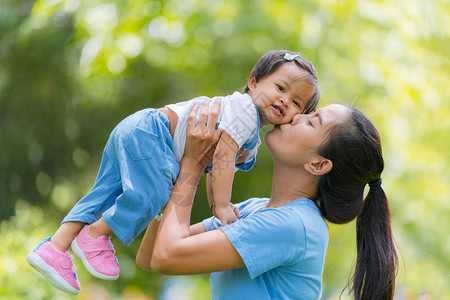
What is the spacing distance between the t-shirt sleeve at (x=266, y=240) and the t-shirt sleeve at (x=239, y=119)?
188mm

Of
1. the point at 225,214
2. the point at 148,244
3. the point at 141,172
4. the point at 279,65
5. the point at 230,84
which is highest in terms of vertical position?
the point at 279,65

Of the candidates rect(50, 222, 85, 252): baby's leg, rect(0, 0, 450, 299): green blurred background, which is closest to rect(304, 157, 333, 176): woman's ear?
rect(50, 222, 85, 252): baby's leg

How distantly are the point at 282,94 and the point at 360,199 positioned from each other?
314 mm

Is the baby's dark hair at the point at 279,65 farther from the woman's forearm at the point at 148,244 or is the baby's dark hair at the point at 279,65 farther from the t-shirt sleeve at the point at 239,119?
the woman's forearm at the point at 148,244

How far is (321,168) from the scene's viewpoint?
4.12 feet

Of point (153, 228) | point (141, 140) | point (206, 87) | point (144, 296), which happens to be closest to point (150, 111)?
point (141, 140)

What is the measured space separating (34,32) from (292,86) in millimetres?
3084

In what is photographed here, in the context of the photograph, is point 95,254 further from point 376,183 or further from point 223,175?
point 376,183

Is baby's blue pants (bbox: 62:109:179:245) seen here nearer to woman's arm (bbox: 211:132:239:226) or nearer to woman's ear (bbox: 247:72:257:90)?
woman's arm (bbox: 211:132:239:226)

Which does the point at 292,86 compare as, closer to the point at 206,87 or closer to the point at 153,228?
the point at 153,228

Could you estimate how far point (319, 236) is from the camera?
1186 millimetres

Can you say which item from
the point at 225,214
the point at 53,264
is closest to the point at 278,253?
the point at 225,214

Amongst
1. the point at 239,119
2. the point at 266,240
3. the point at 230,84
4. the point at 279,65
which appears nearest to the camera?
the point at 266,240

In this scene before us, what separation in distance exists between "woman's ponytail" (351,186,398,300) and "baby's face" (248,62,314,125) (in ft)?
0.92
